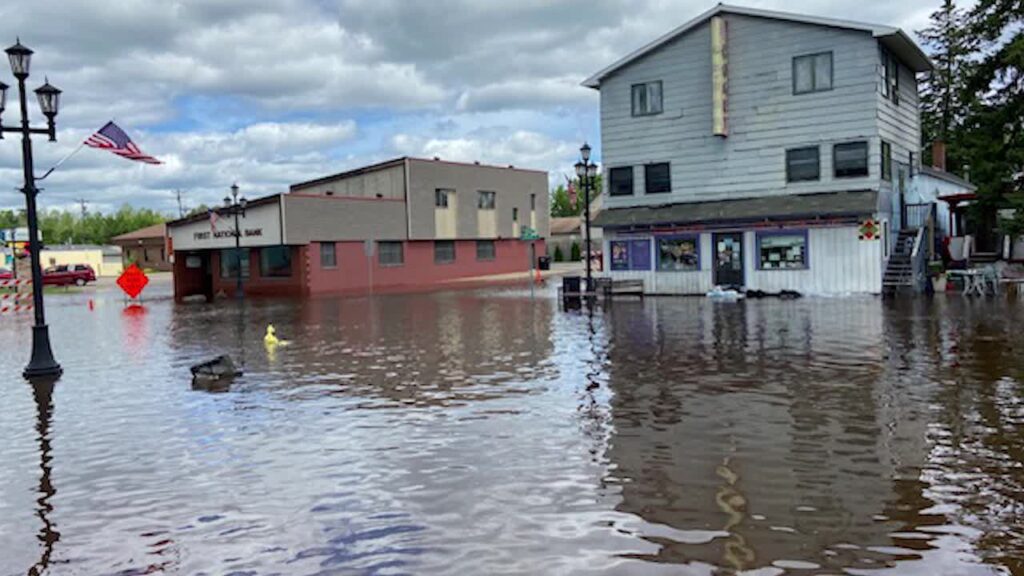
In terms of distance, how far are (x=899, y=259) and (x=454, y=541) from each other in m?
26.0

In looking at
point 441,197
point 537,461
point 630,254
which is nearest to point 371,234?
point 441,197

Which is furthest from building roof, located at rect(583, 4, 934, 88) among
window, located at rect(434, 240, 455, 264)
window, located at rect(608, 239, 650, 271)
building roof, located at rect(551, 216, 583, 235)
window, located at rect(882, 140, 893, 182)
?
building roof, located at rect(551, 216, 583, 235)

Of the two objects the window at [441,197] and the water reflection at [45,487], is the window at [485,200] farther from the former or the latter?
the water reflection at [45,487]

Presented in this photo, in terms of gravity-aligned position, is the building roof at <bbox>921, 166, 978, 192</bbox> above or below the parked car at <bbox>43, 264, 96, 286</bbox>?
above

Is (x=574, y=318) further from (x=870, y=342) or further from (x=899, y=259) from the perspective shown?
(x=899, y=259)

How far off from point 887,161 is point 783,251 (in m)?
4.54

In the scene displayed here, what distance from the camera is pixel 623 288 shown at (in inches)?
1158

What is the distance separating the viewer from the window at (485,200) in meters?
52.7

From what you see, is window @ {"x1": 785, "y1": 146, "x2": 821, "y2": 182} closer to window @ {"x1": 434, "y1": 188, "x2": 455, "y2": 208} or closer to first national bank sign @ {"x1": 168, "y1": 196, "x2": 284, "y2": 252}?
first national bank sign @ {"x1": 168, "y1": 196, "x2": 284, "y2": 252}

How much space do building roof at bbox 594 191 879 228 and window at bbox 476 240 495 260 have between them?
2250cm

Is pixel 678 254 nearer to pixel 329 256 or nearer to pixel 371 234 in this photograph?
pixel 329 256

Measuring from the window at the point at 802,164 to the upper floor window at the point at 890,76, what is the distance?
296 cm

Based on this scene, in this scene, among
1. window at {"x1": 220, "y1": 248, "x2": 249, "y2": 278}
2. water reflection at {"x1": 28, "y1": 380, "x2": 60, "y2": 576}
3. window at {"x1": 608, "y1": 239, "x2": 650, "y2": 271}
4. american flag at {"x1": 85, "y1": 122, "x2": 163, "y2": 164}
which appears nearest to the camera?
water reflection at {"x1": 28, "y1": 380, "x2": 60, "y2": 576}

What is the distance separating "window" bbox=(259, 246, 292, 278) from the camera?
138 feet
